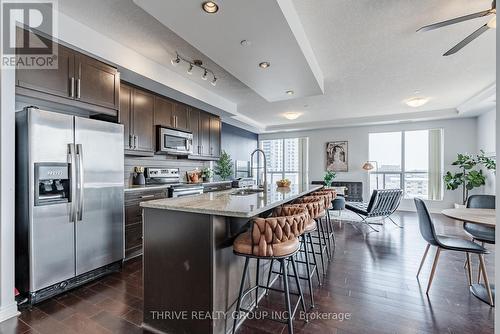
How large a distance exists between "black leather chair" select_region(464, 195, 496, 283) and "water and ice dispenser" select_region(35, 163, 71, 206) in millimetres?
4240

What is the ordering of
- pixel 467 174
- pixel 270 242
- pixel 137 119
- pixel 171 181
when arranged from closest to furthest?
pixel 270 242, pixel 137 119, pixel 171 181, pixel 467 174

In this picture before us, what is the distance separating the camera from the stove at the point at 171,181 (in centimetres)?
388

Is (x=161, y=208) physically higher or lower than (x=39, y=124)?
lower

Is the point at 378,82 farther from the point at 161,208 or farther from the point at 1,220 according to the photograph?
the point at 1,220

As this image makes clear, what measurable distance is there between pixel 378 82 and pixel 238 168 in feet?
14.5

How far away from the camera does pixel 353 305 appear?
2133 millimetres

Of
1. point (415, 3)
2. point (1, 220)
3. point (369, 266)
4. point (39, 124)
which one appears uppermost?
point (415, 3)

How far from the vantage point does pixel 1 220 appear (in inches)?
75.7

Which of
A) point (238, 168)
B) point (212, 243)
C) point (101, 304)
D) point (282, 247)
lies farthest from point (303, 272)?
point (238, 168)

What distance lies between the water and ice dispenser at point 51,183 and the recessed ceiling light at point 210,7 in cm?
198

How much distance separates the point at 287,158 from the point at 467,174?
4.96m

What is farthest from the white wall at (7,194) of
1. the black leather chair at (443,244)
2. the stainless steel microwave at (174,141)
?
the black leather chair at (443,244)

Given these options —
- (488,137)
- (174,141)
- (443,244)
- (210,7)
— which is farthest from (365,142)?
(210,7)

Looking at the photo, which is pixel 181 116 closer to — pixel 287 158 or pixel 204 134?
pixel 204 134
